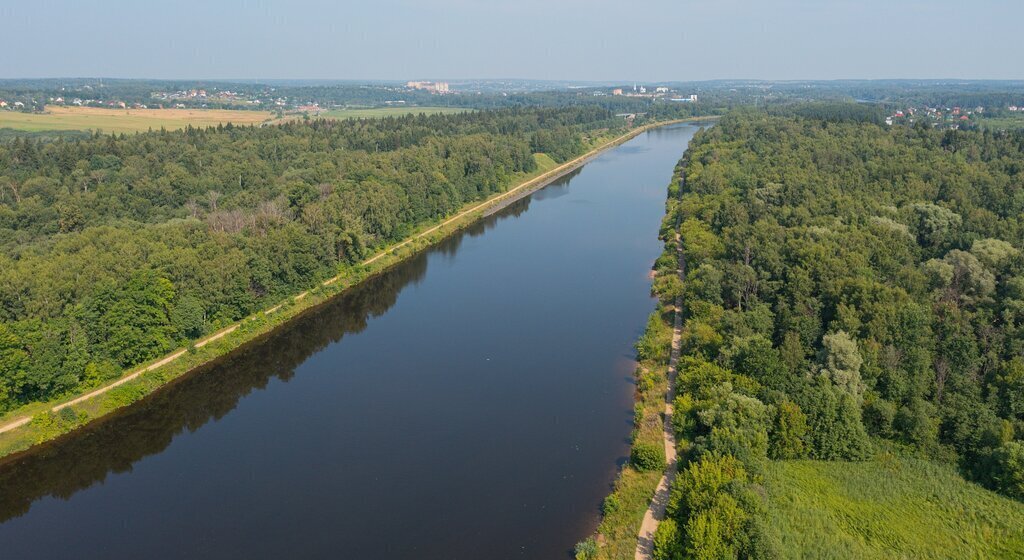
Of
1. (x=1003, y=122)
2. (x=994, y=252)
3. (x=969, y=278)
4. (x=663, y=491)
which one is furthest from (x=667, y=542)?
(x=1003, y=122)

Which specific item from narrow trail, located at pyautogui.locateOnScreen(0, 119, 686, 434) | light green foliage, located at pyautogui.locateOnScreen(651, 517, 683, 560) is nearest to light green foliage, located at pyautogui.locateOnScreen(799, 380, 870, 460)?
light green foliage, located at pyautogui.locateOnScreen(651, 517, 683, 560)

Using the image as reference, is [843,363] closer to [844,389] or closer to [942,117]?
[844,389]

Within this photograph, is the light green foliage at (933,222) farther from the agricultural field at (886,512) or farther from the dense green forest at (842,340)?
the agricultural field at (886,512)

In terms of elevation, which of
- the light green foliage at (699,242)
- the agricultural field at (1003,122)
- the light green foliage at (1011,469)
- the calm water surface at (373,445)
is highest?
the agricultural field at (1003,122)

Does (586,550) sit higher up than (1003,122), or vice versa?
(1003,122)

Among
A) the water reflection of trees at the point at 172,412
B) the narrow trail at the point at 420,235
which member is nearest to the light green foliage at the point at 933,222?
the water reflection of trees at the point at 172,412

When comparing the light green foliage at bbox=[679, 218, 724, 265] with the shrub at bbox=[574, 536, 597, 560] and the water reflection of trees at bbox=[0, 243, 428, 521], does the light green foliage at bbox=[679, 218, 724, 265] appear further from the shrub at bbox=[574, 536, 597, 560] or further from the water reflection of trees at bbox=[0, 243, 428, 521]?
the shrub at bbox=[574, 536, 597, 560]

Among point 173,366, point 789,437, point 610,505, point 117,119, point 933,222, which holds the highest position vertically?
point 117,119
